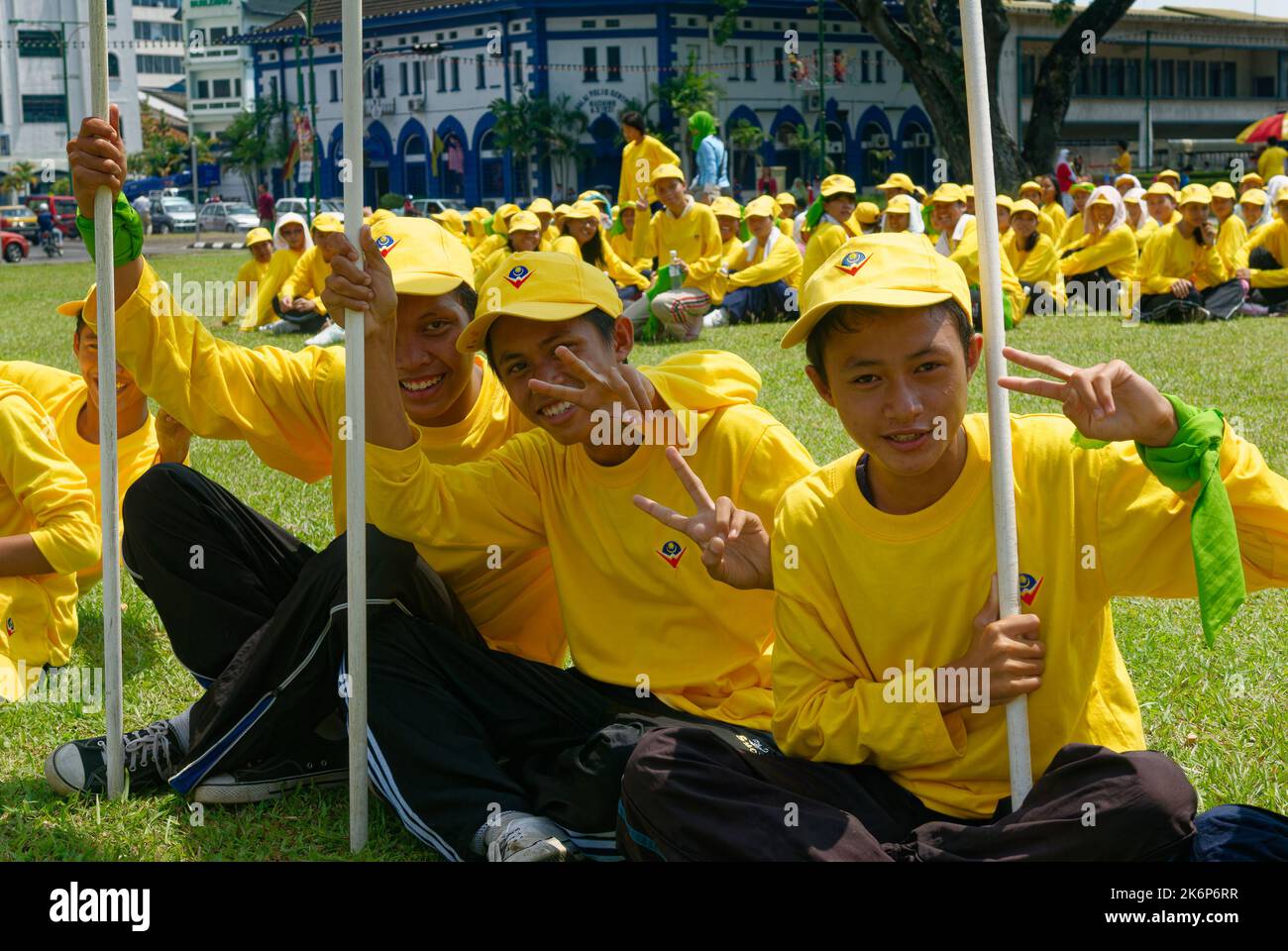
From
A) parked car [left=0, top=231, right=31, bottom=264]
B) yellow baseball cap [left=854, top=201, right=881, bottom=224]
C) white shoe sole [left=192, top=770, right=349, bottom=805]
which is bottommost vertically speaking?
white shoe sole [left=192, top=770, right=349, bottom=805]

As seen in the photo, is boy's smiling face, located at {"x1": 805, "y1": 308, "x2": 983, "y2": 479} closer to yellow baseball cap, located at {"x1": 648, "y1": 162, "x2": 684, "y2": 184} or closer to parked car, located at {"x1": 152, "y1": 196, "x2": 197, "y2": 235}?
yellow baseball cap, located at {"x1": 648, "y1": 162, "x2": 684, "y2": 184}

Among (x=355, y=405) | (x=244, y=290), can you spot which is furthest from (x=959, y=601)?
(x=244, y=290)

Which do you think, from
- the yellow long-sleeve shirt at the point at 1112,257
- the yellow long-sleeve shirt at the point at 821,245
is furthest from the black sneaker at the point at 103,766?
the yellow long-sleeve shirt at the point at 1112,257

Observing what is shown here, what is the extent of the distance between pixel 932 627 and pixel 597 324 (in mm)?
1009

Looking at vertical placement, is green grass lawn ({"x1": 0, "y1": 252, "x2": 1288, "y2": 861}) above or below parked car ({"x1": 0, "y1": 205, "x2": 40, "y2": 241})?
below

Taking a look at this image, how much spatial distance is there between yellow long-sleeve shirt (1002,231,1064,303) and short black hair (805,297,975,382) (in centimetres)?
1169

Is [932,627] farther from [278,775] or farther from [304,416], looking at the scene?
[304,416]

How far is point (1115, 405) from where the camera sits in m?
A: 2.41

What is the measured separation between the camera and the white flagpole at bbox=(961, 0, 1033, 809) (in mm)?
2598

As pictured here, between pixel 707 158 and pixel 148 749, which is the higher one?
pixel 707 158

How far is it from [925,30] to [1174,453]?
816 inches

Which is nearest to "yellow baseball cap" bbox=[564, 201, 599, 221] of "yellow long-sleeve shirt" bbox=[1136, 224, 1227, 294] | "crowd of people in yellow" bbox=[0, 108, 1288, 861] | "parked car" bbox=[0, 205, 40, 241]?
"yellow long-sleeve shirt" bbox=[1136, 224, 1227, 294]

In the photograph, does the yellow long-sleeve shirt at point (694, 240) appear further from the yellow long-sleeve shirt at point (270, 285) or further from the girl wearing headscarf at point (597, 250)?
the yellow long-sleeve shirt at point (270, 285)
